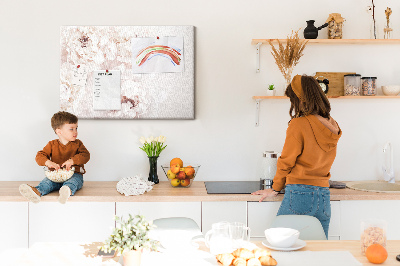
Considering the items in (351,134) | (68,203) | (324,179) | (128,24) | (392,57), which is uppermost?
(128,24)

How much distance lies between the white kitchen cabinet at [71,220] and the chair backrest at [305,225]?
3.69 feet

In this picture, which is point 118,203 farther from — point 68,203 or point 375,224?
point 375,224

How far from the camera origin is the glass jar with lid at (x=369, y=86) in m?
3.10

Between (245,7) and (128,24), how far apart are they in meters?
0.87

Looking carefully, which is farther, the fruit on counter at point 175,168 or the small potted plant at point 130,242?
the fruit on counter at point 175,168

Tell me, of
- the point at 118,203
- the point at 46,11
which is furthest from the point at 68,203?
the point at 46,11

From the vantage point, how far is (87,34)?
125 inches

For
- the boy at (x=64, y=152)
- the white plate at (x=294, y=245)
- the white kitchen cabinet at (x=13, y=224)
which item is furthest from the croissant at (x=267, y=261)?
the white kitchen cabinet at (x=13, y=224)

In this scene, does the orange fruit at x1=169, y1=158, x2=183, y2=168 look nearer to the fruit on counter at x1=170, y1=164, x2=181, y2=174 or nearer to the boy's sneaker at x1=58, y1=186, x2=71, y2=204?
the fruit on counter at x1=170, y1=164, x2=181, y2=174

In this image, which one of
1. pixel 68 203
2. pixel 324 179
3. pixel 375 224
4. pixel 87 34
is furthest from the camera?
pixel 87 34

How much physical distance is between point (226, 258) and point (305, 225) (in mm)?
689

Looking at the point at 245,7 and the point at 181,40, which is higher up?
the point at 245,7

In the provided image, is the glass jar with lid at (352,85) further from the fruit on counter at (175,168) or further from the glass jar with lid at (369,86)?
the fruit on counter at (175,168)

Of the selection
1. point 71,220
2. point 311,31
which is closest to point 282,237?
point 71,220
